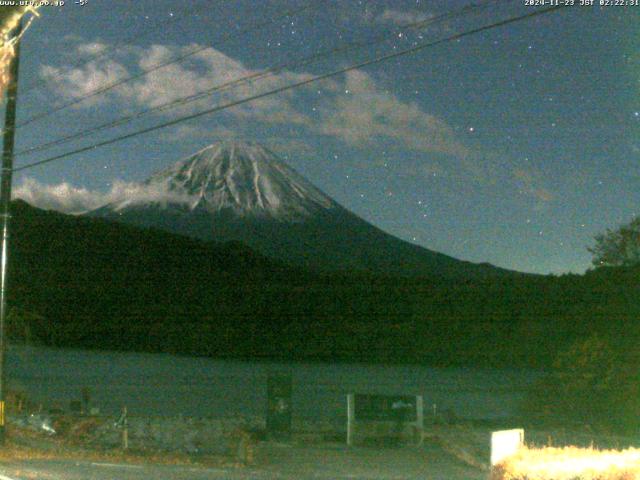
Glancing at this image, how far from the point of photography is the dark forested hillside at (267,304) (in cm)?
5478

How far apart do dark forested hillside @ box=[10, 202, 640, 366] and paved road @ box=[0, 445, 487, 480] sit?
12.7 meters

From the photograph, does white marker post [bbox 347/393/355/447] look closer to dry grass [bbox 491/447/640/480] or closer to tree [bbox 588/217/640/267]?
dry grass [bbox 491/447/640/480]

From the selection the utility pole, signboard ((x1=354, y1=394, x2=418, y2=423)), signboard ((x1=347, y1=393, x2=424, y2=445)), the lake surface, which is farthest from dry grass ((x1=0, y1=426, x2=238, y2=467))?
the lake surface

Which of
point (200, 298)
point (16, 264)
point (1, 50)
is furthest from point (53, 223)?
point (1, 50)

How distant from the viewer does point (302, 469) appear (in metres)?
17.0

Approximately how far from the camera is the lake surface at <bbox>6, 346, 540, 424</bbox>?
3742cm

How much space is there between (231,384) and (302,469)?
34694 millimetres

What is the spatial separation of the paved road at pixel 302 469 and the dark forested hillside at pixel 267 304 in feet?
41.8

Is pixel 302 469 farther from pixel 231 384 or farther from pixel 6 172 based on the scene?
pixel 231 384

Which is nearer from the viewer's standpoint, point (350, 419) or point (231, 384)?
point (350, 419)

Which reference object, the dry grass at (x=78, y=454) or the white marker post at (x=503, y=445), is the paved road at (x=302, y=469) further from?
the white marker post at (x=503, y=445)

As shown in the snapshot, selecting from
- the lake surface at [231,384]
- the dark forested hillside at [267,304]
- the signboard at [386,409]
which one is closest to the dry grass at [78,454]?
the signboard at [386,409]

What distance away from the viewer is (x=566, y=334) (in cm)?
4962

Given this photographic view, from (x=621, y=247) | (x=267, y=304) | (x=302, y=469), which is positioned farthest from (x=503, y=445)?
(x=267, y=304)
